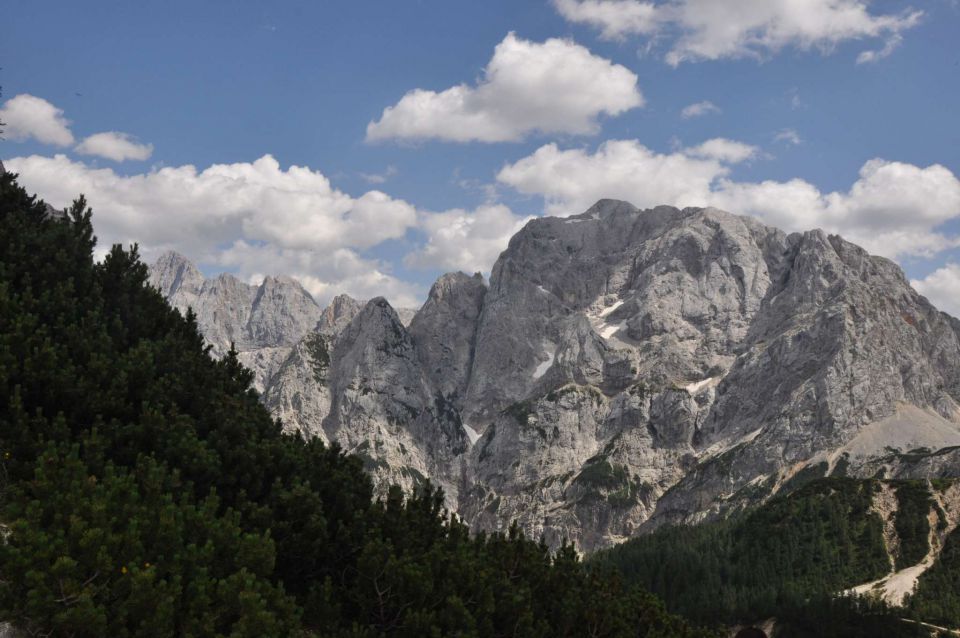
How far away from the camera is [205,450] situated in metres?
25.8

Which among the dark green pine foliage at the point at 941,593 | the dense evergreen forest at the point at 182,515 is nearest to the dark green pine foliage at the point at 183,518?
the dense evergreen forest at the point at 182,515

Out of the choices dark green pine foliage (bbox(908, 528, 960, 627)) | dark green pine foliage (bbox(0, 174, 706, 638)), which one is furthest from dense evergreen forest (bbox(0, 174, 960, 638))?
dark green pine foliage (bbox(908, 528, 960, 627))

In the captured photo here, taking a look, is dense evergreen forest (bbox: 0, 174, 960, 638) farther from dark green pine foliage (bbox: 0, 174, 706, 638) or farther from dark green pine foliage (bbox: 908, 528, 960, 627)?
dark green pine foliage (bbox: 908, 528, 960, 627)

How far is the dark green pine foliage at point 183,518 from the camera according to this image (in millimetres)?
17938

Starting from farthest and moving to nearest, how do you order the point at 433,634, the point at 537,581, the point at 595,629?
the point at 537,581, the point at 595,629, the point at 433,634

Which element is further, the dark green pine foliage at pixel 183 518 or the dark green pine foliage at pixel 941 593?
the dark green pine foliage at pixel 941 593

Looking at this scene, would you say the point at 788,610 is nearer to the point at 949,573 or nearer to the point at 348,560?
the point at 949,573

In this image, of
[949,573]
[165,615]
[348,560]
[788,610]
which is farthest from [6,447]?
[949,573]

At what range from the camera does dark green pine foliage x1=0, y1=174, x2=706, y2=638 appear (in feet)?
58.9

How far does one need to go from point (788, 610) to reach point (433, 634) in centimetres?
18081

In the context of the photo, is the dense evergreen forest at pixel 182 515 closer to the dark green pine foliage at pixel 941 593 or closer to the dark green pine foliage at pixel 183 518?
the dark green pine foliage at pixel 183 518

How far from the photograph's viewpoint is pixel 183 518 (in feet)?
68.6

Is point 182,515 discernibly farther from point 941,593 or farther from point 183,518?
point 941,593

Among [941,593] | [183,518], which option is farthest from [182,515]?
[941,593]
